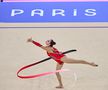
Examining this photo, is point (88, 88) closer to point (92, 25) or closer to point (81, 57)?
point (81, 57)

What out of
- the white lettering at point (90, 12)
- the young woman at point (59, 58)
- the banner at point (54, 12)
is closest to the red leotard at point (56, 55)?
the young woman at point (59, 58)

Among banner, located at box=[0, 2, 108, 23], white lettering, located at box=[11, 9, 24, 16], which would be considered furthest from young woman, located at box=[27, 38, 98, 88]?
white lettering, located at box=[11, 9, 24, 16]

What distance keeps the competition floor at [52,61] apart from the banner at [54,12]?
0.09 metres

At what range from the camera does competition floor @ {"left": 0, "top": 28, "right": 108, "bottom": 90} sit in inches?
85.4

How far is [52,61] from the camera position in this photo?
87.8 inches

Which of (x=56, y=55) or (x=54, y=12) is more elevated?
(x=54, y=12)

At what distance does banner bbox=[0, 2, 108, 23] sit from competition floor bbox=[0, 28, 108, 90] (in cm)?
9

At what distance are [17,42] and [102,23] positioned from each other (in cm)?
62

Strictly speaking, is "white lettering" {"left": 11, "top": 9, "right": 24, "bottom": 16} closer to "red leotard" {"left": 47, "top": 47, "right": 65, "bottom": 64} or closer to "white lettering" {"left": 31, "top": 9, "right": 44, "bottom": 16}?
"white lettering" {"left": 31, "top": 9, "right": 44, "bottom": 16}

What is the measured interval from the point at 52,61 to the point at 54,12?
15.9 inches

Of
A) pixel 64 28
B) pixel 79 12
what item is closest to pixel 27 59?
pixel 64 28

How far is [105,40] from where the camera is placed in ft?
7.55

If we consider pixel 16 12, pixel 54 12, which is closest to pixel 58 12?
pixel 54 12

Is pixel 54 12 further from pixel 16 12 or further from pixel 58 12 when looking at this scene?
pixel 16 12
